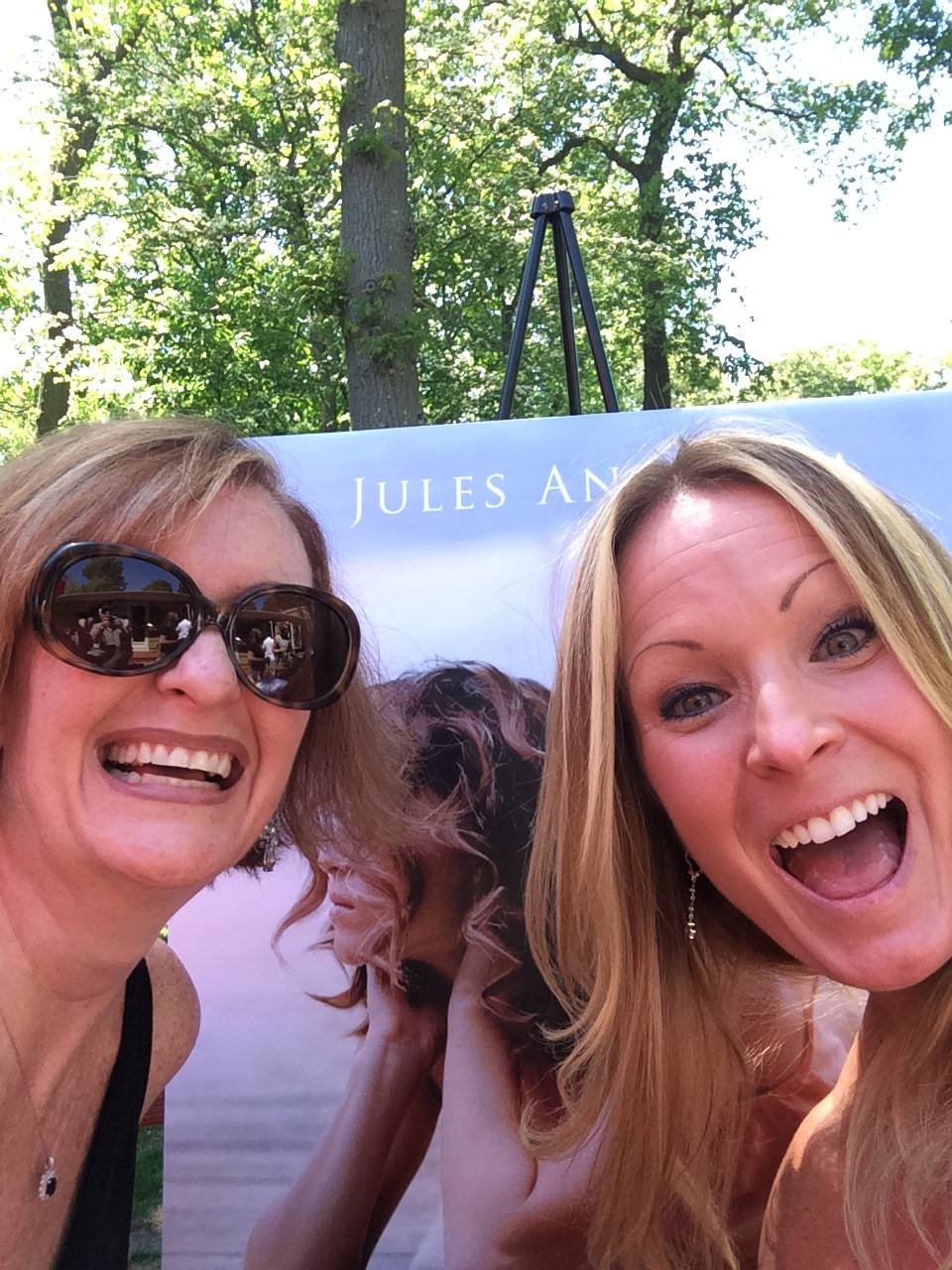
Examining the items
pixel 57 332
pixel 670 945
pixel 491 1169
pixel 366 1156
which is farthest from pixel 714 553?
pixel 57 332

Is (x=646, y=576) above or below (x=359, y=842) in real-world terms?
above

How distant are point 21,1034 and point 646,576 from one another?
4.80 feet

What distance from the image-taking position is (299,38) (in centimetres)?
969

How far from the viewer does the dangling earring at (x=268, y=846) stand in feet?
7.54

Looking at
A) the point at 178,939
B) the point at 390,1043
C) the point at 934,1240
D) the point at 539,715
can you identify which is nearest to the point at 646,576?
the point at 539,715

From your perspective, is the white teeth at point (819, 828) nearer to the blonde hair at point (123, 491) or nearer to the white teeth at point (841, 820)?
A: the white teeth at point (841, 820)

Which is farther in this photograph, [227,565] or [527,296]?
[527,296]

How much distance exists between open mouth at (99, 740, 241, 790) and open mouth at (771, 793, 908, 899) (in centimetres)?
101

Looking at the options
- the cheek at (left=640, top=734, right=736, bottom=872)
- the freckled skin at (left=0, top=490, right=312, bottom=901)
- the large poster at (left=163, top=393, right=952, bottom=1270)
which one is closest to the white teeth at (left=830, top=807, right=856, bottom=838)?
the cheek at (left=640, top=734, right=736, bottom=872)

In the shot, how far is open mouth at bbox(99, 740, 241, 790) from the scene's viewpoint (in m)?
1.72

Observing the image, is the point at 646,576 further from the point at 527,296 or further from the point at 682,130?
→ the point at 682,130

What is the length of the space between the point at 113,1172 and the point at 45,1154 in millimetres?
144

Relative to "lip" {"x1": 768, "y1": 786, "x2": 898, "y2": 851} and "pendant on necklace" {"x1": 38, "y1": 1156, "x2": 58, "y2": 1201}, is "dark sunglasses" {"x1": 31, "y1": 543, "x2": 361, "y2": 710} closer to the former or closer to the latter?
"lip" {"x1": 768, "y1": 786, "x2": 898, "y2": 851}

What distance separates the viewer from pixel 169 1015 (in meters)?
2.30
